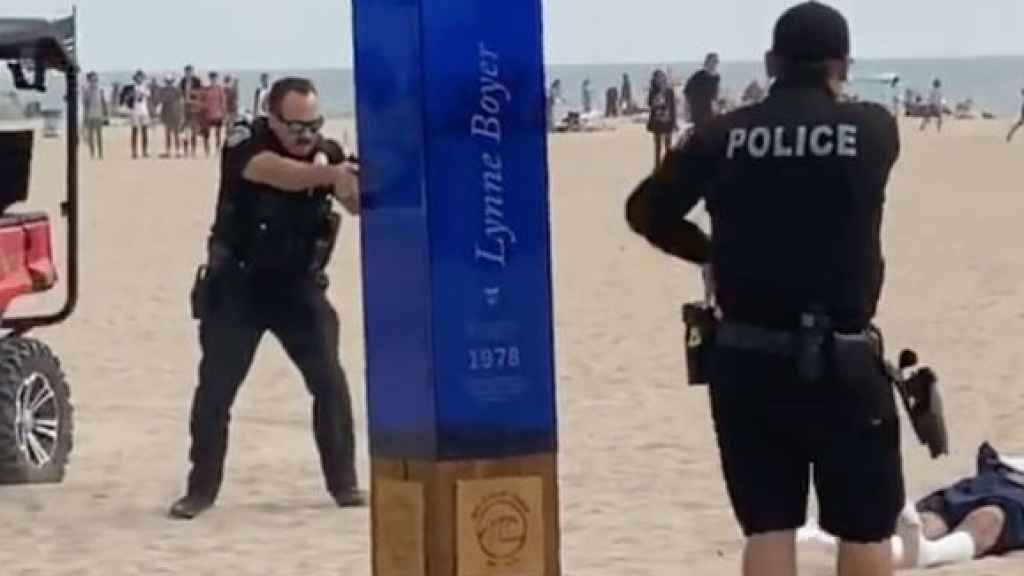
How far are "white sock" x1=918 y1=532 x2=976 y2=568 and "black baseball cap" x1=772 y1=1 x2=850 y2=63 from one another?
8.93 ft

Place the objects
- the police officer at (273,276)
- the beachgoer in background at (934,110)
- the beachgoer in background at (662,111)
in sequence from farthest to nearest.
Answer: the beachgoer in background at (934,110) < the beachgoer in background at (662,111) < the police officer at (273,276)

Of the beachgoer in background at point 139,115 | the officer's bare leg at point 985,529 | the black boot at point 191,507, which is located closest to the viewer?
the officer's bare leg at point 985,529

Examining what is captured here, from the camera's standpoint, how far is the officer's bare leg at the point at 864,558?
6598 millimetres

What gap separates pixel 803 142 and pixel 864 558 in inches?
38.3

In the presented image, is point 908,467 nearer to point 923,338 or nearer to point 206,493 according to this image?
point 206,493

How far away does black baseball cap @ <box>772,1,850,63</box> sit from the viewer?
653 cm

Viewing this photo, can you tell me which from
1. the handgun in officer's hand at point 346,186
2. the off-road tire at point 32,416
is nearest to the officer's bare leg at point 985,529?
the handgun in officer's hand at point 346,186

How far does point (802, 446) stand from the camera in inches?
259

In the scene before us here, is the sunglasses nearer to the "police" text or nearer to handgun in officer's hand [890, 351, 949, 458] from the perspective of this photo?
handgun in officer's hand [890, 351, 949, 458]

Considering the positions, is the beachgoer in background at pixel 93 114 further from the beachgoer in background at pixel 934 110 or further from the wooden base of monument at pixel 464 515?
the wooden base of monument at pixel 464 515

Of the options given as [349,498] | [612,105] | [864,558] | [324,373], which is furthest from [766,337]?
[612,105]

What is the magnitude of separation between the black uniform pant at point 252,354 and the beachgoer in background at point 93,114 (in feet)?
130

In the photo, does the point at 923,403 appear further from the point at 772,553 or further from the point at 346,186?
the point at 346,186

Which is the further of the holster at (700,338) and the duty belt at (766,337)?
the holster at (700,338)
